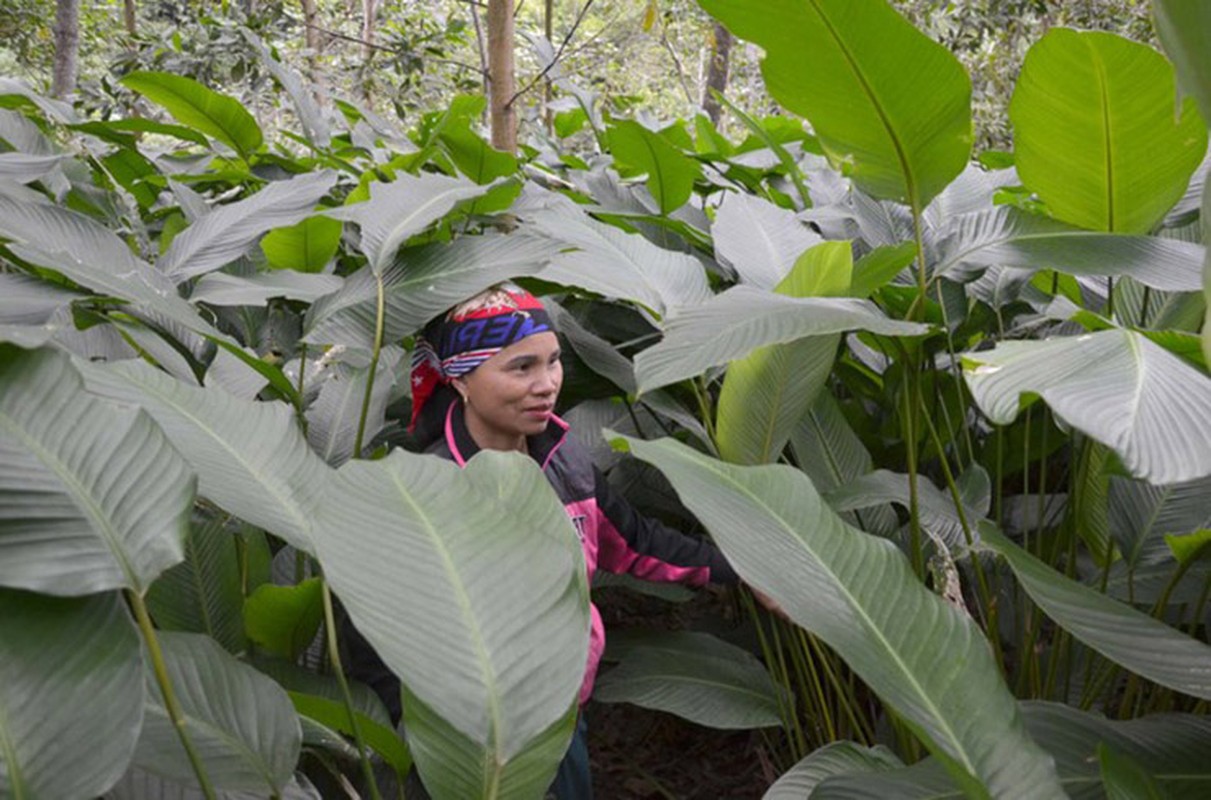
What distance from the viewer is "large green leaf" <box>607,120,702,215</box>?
1938mm

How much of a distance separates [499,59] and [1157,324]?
190 centimetres

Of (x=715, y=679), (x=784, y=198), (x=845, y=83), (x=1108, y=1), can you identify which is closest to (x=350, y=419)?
(x=715, y=679)

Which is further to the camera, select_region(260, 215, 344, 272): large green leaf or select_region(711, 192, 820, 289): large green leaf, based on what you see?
select_region(260, 215, 344, 272): large green leaf

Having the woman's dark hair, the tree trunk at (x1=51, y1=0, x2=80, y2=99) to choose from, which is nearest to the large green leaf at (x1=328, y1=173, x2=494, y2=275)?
the woman's dark hair

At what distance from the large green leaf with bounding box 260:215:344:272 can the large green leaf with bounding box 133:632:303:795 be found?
2.67 feet

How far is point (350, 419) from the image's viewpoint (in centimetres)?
150

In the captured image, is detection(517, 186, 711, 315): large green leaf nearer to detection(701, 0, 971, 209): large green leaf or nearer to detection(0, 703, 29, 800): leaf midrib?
detection(701, 0, 971, 209): large green leaf

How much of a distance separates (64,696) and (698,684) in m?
1.03

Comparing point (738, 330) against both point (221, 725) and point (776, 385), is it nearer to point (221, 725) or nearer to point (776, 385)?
point (776, 385)

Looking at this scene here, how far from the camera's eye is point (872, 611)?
942 mm

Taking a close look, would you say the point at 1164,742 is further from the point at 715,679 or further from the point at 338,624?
the point at 338,624

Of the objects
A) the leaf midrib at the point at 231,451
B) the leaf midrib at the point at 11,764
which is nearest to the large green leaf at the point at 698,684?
the leaf midrib at the point at 231,451

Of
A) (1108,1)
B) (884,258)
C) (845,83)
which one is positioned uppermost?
(845,83)

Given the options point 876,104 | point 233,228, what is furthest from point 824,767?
point 233,228
